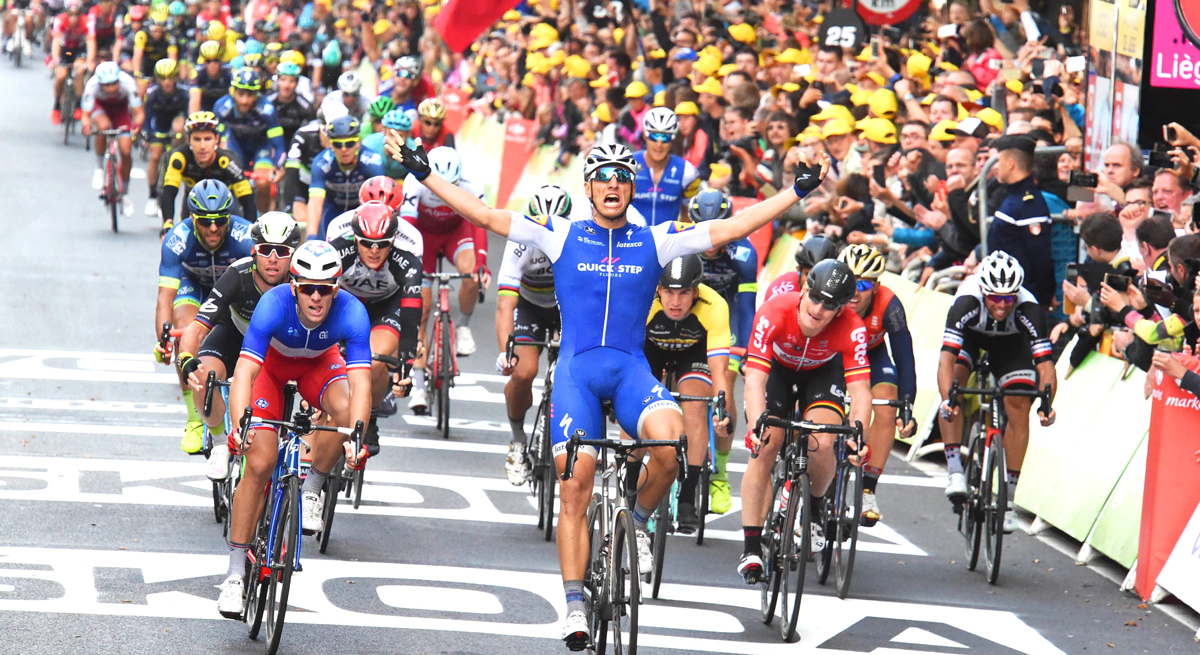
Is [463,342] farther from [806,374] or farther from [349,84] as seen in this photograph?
[349,84]

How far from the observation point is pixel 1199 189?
450 inches

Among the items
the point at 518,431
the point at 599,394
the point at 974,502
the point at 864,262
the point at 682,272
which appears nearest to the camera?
the point at 599,394

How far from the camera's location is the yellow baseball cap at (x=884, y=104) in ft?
53.5

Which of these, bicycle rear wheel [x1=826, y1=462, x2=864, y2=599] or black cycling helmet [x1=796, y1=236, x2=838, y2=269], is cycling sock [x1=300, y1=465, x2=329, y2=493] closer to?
bicycle rear wheel [x1=826, y1=462, x2=864, y2=599]

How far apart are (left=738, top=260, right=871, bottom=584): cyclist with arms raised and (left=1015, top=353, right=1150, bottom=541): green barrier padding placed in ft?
7.30

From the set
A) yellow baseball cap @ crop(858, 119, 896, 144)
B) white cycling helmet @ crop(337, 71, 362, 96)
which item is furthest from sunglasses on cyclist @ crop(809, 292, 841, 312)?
white cycling helmet @ crop(337, 71, 362, 96)

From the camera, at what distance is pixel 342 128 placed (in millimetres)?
14289

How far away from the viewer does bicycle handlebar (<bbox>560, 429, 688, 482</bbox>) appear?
24.4 feet

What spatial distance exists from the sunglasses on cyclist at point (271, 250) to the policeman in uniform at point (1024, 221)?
17.6 ft

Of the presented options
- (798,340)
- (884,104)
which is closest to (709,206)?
(798,340)

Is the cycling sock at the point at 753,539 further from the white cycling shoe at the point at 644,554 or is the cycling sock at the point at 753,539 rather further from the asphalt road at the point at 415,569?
the white cycling shoe at the point at 644,554

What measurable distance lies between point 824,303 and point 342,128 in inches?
264

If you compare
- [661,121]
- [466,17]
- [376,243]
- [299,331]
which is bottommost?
[299,331]

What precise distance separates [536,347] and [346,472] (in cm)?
169
